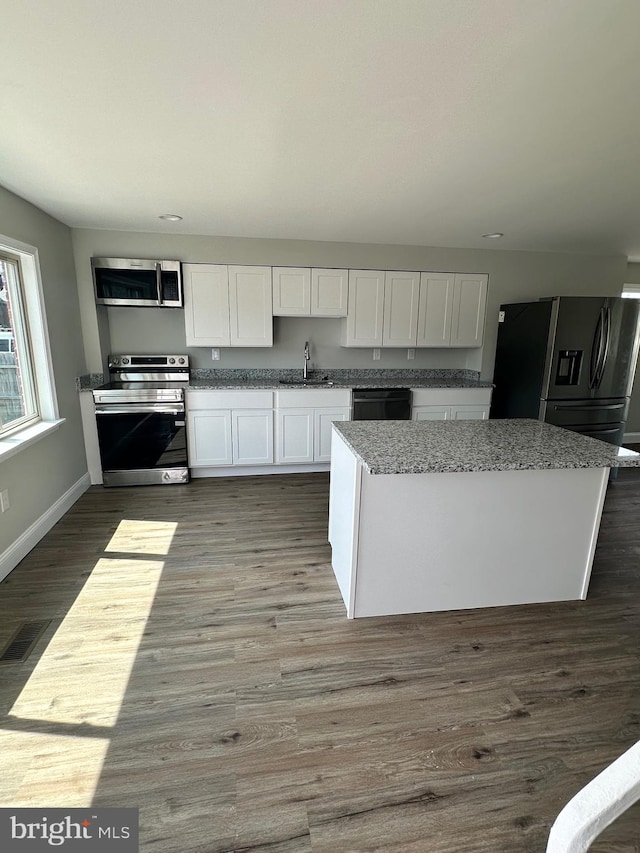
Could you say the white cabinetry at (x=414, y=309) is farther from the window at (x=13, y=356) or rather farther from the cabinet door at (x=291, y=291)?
the window at (x=13, y=356)

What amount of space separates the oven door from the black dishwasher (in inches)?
67.8

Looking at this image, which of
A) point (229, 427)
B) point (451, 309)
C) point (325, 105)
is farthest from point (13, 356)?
point (451, 309)

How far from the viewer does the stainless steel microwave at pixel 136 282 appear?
3994 millimetres

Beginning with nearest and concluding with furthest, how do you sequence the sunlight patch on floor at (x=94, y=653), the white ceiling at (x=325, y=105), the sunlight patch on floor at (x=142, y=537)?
the white ceiling at (x=325, y=105) → the sunlight patch on floor at (x=94, y=653) → the sunlight patch on floor at (x=142, y=537)

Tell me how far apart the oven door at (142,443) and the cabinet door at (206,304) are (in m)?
0.76

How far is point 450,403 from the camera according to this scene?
15.0 ft

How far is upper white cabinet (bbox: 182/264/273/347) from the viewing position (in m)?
4.20

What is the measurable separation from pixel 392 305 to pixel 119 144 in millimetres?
3017

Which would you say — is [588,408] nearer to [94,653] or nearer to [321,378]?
[321,378]

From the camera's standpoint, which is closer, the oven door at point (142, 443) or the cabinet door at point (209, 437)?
the oven door at point (142, 443)

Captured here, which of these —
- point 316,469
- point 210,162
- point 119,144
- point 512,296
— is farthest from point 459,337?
point 119,144

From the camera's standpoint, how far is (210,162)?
7.61ft

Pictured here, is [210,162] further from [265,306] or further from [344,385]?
[344,385]

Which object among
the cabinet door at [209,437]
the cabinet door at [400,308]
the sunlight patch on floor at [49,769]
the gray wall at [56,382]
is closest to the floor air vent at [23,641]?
the sunlight patch on floor at [49,769]
